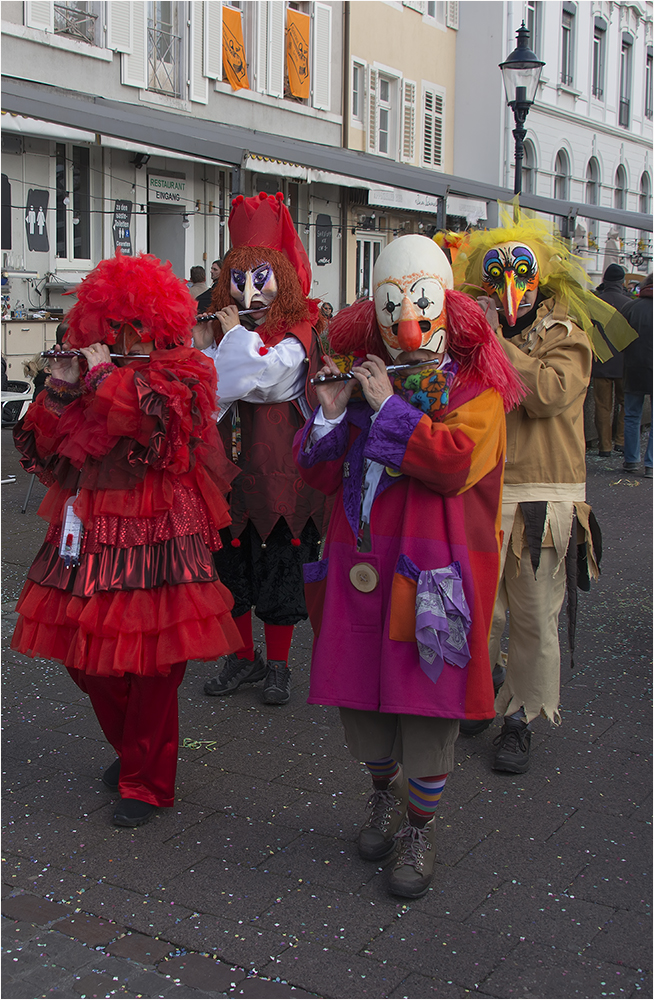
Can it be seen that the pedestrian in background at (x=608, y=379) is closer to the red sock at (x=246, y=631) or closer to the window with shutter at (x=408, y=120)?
the red sock at (x=246, y=631)

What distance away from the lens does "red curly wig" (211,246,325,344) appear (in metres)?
4.07

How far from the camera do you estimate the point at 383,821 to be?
122 inches

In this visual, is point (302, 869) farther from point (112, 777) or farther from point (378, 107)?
point (378, 107)

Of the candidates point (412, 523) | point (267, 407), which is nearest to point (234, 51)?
point (267, 407)

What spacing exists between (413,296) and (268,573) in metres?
1.82

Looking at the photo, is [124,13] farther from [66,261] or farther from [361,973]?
[361,973]

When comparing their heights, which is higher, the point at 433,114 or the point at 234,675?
the point at 433,114

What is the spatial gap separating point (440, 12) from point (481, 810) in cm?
2467

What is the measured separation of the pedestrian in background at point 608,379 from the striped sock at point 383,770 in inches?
325

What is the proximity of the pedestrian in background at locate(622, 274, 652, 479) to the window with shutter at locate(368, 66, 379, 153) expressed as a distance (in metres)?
13.4

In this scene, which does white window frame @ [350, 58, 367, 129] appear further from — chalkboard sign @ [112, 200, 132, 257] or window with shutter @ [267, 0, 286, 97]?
chalkboard sign @ [112, 200, 132, 257]

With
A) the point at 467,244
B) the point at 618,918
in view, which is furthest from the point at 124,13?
the point at 618,918

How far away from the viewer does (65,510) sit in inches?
124

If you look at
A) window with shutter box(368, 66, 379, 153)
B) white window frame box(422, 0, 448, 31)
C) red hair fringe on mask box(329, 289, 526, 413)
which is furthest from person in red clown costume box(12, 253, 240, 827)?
white window frame box(422, 0, 448, 31)
